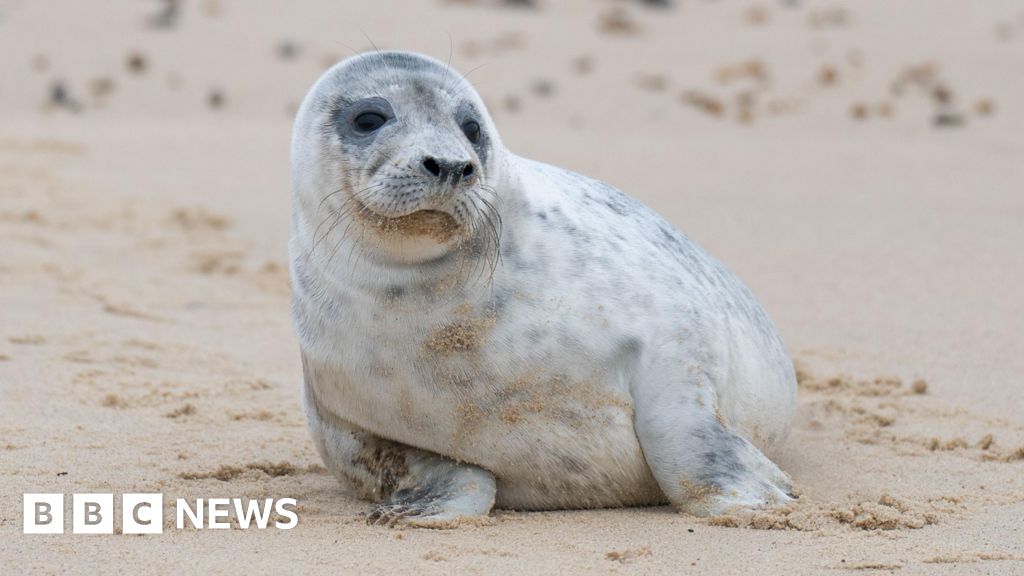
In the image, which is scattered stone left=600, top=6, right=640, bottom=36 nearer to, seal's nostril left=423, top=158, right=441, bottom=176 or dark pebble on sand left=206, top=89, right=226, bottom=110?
dark pebble on sand left=206, top=89, right=226, bottom=110

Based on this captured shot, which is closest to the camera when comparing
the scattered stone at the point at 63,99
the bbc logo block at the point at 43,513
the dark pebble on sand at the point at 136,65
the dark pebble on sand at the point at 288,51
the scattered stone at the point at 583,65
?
the bbc logo block at the point at 43,513

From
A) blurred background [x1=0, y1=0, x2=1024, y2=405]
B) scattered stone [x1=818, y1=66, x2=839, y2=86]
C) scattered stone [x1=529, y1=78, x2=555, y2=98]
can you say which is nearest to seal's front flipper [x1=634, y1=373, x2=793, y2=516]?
blurred background [x1=0, y1=0, x2=1024, y2=405]

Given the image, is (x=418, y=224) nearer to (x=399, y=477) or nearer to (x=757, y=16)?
(x=399, y=477)

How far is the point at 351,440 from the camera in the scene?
403cm

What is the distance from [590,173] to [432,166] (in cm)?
547

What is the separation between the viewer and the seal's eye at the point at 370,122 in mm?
3723

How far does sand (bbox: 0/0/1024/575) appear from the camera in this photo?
365 centimetres

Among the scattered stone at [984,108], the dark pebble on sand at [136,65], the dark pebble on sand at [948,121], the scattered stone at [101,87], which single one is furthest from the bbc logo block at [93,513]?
the dark pebble on sand at [136,65]

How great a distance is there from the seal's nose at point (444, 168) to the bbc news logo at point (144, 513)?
2.99 feet

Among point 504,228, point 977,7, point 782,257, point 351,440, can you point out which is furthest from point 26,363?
point 977,7

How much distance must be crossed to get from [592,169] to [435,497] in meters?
5.32

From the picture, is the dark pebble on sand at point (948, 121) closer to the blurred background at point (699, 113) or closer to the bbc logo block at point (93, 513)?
the blurred background at point (699, 113)

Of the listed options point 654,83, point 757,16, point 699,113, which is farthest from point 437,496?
point 757,16

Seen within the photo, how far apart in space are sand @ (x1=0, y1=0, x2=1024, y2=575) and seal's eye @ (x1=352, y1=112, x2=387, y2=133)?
94 centimetres
